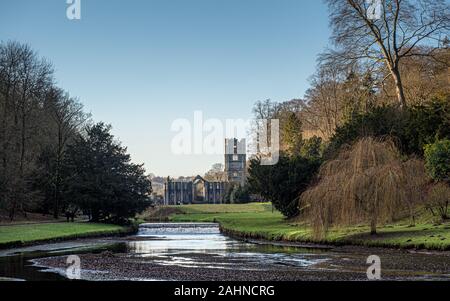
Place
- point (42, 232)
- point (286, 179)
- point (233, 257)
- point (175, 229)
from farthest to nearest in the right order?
1. point (175, 229)
2. point (286, 179)
3. point (42, 232)
4. point (233, 257)

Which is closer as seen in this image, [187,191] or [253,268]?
[253,268]

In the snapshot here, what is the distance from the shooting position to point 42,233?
36.8m

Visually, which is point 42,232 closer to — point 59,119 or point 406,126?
point 59,119

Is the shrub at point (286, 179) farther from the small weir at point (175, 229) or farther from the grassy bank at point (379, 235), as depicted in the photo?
the small weir at point (175, 229)

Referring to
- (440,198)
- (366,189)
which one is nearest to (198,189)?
(440,198)

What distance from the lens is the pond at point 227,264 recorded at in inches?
736

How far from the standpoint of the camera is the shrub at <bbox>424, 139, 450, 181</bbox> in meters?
30.7

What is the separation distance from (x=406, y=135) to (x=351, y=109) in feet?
43.6

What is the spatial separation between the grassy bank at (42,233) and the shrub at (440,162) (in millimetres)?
22659

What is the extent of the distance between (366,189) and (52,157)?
124ft

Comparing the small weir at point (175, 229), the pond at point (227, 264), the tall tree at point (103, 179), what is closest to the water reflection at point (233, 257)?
the pond at point (227, 264)

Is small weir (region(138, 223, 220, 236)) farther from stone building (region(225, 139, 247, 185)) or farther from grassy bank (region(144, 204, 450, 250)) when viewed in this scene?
stone building (region(225, 139, 247, 185))
